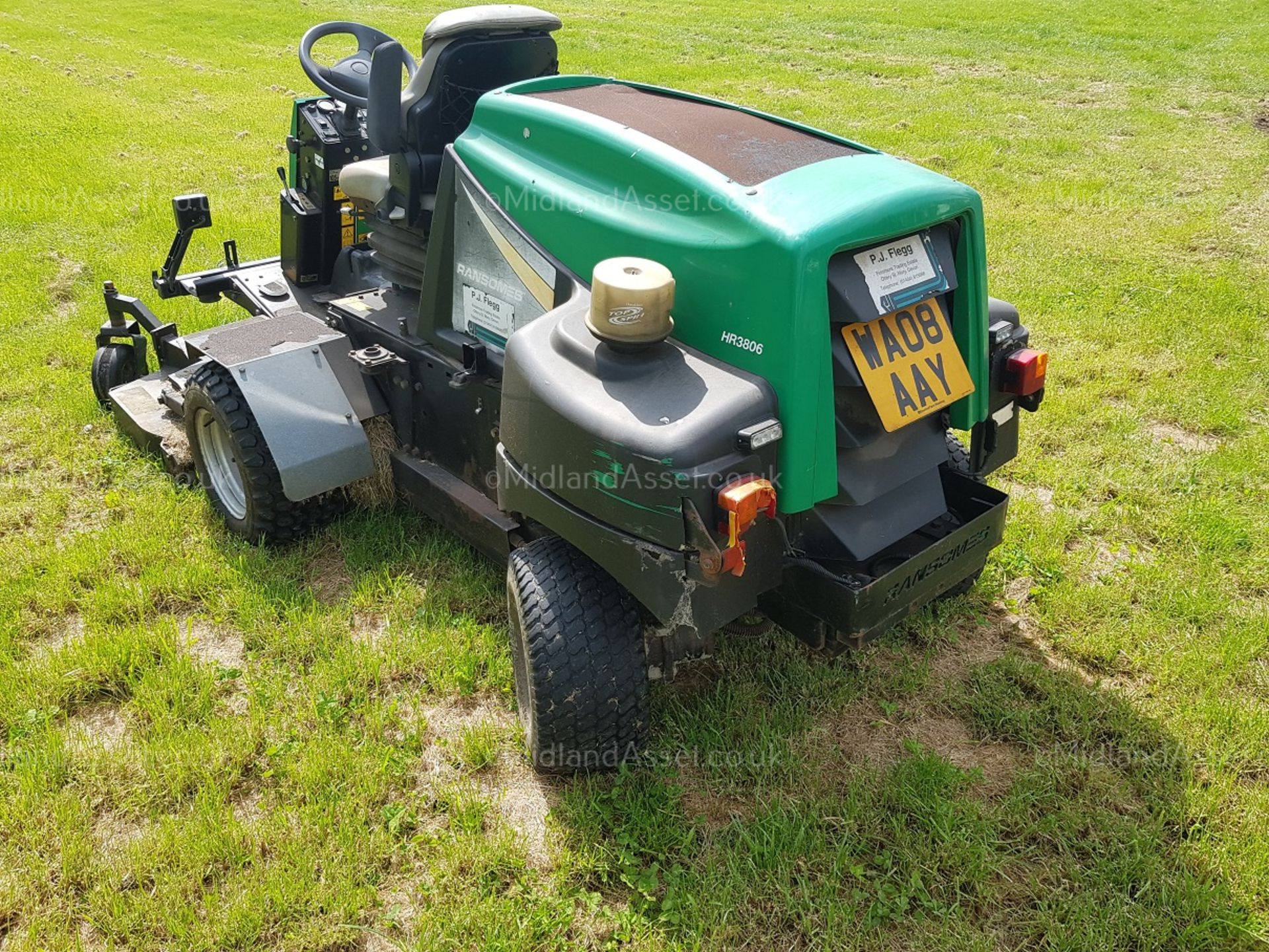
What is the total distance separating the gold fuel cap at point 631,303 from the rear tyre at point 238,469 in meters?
1.70

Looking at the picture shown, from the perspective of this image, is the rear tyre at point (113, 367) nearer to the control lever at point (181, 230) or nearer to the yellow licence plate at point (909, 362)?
the control lever at point (181, 230)

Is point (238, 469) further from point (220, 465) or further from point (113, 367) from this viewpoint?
point (113, 367)

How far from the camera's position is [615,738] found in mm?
2834

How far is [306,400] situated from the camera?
373 centimetres

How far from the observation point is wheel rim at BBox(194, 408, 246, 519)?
3988 millimetres

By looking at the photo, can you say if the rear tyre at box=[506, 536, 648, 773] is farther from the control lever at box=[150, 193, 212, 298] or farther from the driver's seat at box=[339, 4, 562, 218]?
the control lever at box=[150, 193, 212, 298]

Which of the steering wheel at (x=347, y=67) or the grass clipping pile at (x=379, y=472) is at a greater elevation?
the steering wheel at (x=347, y=67)

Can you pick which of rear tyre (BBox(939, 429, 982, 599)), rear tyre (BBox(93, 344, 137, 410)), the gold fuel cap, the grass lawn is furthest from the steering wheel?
rear tyre (BBox(939, 429, 982, 599))

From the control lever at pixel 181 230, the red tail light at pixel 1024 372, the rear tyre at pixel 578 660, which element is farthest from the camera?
the control lever at pixel 181 230

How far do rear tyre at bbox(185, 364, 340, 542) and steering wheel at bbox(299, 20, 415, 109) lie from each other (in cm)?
133

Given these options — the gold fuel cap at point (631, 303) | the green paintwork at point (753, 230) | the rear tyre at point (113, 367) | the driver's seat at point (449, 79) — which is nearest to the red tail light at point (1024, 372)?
the green paintwork at point (753, 230)

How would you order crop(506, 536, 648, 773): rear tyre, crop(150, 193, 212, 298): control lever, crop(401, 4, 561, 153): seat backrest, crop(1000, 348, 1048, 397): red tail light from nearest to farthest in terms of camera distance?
crop(506, 536, 648, 773): rear tyre → crop(1000, 348, 1048, 397): red tail light → crop(401, 4, 561, 153): seat backrest → crop(150, 193, 212, 298): control lever

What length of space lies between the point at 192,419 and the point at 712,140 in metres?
2.33

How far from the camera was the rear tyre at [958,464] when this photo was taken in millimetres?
3354
